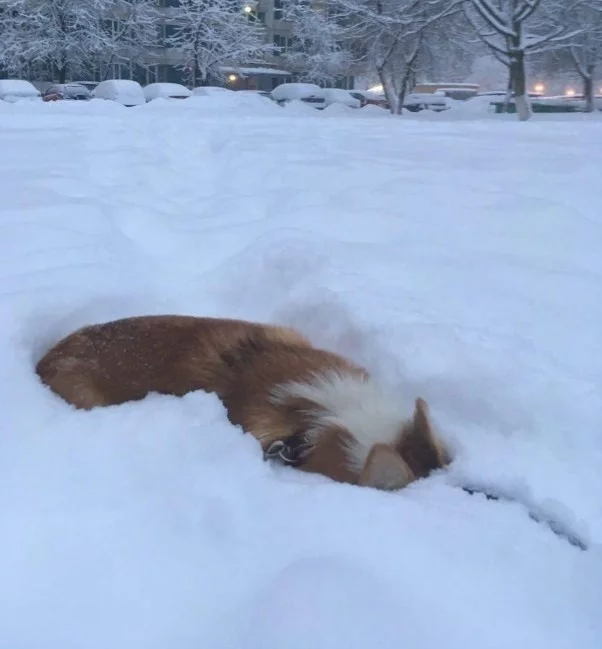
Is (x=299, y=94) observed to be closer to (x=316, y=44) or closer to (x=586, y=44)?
(x=316, y=44)

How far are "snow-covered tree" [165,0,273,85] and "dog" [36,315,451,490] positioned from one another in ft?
117

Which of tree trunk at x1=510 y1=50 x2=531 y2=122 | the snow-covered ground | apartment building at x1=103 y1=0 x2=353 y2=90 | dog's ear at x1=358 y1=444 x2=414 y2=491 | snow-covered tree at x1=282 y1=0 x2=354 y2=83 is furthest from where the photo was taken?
apartment building at x1=103 y1=0 x2=353 y2=90

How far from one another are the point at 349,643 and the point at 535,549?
557mm

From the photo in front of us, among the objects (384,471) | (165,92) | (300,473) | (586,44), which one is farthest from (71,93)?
(384,471)

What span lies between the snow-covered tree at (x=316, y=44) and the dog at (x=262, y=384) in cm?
2884

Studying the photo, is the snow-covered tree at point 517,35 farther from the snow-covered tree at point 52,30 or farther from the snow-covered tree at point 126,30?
the snow-covered tree at point 126,30

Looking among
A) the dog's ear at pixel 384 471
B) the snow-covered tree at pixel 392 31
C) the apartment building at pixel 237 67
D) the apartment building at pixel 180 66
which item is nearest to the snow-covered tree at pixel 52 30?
the apartment building at pixel 180 66

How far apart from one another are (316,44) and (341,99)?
11.6 ft

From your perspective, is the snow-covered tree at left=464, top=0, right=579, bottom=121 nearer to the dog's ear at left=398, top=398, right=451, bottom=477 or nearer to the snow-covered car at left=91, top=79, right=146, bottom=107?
the snow-covered car at left=91, top=79, right=146, bottom=107

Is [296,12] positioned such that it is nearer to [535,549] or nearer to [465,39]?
[465,39]

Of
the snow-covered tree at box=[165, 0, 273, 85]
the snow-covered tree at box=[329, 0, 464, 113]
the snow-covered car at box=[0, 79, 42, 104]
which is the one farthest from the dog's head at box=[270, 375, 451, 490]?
the snow-covered tree at box=[165, 0, 273, 85]

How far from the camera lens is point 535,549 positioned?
5.49 feet

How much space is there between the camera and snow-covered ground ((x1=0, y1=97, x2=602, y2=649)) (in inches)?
58.0

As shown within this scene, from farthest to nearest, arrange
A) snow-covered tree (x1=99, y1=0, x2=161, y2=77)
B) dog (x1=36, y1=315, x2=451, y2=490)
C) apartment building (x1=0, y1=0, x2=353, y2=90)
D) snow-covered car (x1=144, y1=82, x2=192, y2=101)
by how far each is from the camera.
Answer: apartment building (x1=0, y1=0, x2=353, y2=90)
snow-covered tree (x1=99, y1=0, x2=161, y2=77)
snow-covered car (x1=144, y1=82, x2=192, y2=101)
dog (x1=36, y1=315, x2=451, y2=490)
